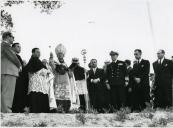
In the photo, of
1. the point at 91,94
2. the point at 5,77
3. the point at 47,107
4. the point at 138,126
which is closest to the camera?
the point at 138,126

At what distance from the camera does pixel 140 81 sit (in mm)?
11102

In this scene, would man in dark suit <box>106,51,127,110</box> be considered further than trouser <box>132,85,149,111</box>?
No

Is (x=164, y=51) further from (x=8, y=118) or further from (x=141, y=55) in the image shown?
(x=8, y=118)

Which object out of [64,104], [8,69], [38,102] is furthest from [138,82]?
[8,69]

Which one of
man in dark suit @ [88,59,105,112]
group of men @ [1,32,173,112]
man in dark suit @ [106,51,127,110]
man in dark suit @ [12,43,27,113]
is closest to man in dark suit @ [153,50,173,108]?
group of men @ [1,32,173,112]

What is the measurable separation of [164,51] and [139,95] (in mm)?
1240

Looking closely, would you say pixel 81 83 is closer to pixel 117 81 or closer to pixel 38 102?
pixel 117 81

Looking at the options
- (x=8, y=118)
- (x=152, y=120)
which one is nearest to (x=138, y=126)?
(x=152, y=120)

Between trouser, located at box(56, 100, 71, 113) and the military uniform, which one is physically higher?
the military uniform

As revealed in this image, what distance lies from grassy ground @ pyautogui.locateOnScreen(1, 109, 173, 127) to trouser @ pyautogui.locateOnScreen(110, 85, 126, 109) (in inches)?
89.9

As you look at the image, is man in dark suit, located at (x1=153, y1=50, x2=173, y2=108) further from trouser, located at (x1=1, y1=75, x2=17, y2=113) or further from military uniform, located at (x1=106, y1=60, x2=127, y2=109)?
trouser, located at (x1=1, y1=75, x2=17, y2=113)

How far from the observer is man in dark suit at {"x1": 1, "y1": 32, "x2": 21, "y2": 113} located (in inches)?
356

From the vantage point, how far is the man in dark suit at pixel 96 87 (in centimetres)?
1189

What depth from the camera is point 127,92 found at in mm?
11617
